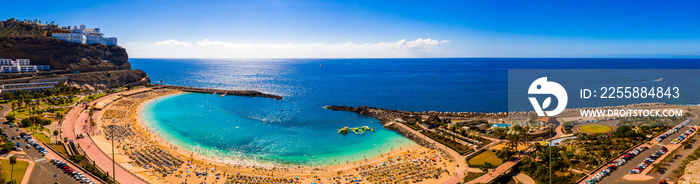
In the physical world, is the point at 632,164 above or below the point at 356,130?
below

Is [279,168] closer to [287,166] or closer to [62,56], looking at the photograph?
[287,166]

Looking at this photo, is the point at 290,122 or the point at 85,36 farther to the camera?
the point at 85,36

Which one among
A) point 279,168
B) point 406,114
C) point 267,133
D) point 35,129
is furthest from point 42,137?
point 406,114

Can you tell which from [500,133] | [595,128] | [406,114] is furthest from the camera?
[406,114]

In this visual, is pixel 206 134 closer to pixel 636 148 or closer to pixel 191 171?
pixel 191 171

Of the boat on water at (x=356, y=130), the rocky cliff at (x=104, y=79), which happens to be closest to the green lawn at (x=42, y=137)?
the boat on water at (x=356, y=130)

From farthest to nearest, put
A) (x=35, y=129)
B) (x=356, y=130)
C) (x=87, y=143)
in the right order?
(x=356, y=130), (x=35, y=129), (x=87, y=143)

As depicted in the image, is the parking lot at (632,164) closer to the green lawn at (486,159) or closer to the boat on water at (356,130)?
the green lawn at (486,159)
